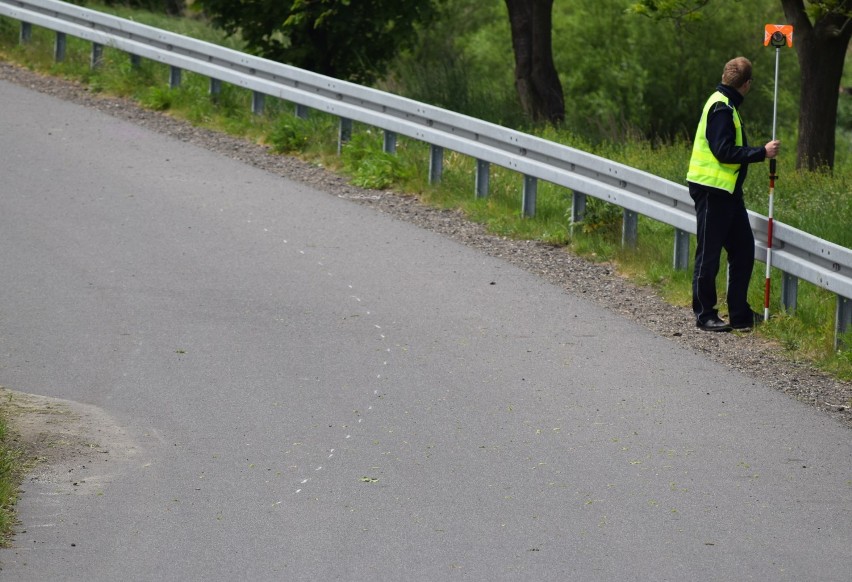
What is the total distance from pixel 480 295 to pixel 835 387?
2686 mm

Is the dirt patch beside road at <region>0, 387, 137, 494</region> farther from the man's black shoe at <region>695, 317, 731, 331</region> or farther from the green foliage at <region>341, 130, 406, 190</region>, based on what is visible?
the green foliage at <region>341, 130, 406, 190</region>

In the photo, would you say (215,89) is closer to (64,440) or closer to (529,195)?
(529,195)

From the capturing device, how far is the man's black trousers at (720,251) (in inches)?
379

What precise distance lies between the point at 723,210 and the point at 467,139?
12.0 ft

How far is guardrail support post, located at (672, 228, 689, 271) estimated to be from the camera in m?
10.7

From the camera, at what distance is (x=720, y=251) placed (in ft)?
31.7

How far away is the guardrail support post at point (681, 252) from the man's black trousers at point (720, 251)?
0.98 meters

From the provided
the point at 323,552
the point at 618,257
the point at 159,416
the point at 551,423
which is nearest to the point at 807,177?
the point at 618,257

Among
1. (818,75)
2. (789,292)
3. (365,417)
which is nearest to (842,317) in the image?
(789,292)

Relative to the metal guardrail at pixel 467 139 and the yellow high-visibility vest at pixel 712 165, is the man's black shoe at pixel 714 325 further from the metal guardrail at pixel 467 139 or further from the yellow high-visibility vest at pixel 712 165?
the yellow high-visibility vest at pixel 712 165

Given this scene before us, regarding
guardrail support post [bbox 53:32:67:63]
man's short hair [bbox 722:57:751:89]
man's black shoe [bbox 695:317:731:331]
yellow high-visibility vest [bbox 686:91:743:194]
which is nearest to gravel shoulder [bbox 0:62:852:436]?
man's black shoe [bbox 695:317:731:331]

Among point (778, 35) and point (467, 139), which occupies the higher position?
point (778, 35)

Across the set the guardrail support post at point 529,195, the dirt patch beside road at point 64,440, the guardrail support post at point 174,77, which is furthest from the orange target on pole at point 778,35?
the guardrail support post at point 174,77

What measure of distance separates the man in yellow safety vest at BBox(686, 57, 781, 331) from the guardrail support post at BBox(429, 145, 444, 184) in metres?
3.75
